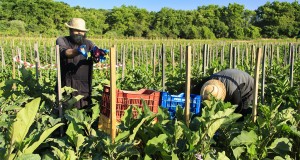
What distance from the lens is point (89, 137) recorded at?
2777 mm

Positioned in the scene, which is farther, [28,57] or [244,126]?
[28,57]

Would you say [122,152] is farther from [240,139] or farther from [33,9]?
[33,9]

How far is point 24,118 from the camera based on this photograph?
164 centimetres

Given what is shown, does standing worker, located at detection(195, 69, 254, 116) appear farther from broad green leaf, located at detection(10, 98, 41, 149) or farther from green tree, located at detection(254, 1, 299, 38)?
green tree, located at detection(254, 1, 299, 38)

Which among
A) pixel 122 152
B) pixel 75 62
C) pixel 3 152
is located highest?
pixel 75 62

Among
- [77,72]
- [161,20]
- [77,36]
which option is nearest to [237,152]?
[77,72]

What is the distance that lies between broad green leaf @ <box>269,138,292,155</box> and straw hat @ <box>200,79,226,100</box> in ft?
3.08

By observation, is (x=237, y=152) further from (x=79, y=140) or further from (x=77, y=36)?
(x=77, y=36)

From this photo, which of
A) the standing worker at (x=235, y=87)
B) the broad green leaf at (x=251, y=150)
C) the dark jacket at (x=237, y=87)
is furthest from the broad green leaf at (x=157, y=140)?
the dark jacket at (x=237, y=87)

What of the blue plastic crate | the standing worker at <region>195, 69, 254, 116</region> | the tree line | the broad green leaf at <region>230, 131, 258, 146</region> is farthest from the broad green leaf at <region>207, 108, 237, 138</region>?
the tree line

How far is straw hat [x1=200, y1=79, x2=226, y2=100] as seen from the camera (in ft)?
12.4

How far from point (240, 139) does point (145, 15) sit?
75141 millimetres

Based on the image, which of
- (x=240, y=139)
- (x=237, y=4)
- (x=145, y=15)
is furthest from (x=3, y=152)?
(x=237, y=4)

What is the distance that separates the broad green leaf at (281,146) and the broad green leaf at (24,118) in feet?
6.93
